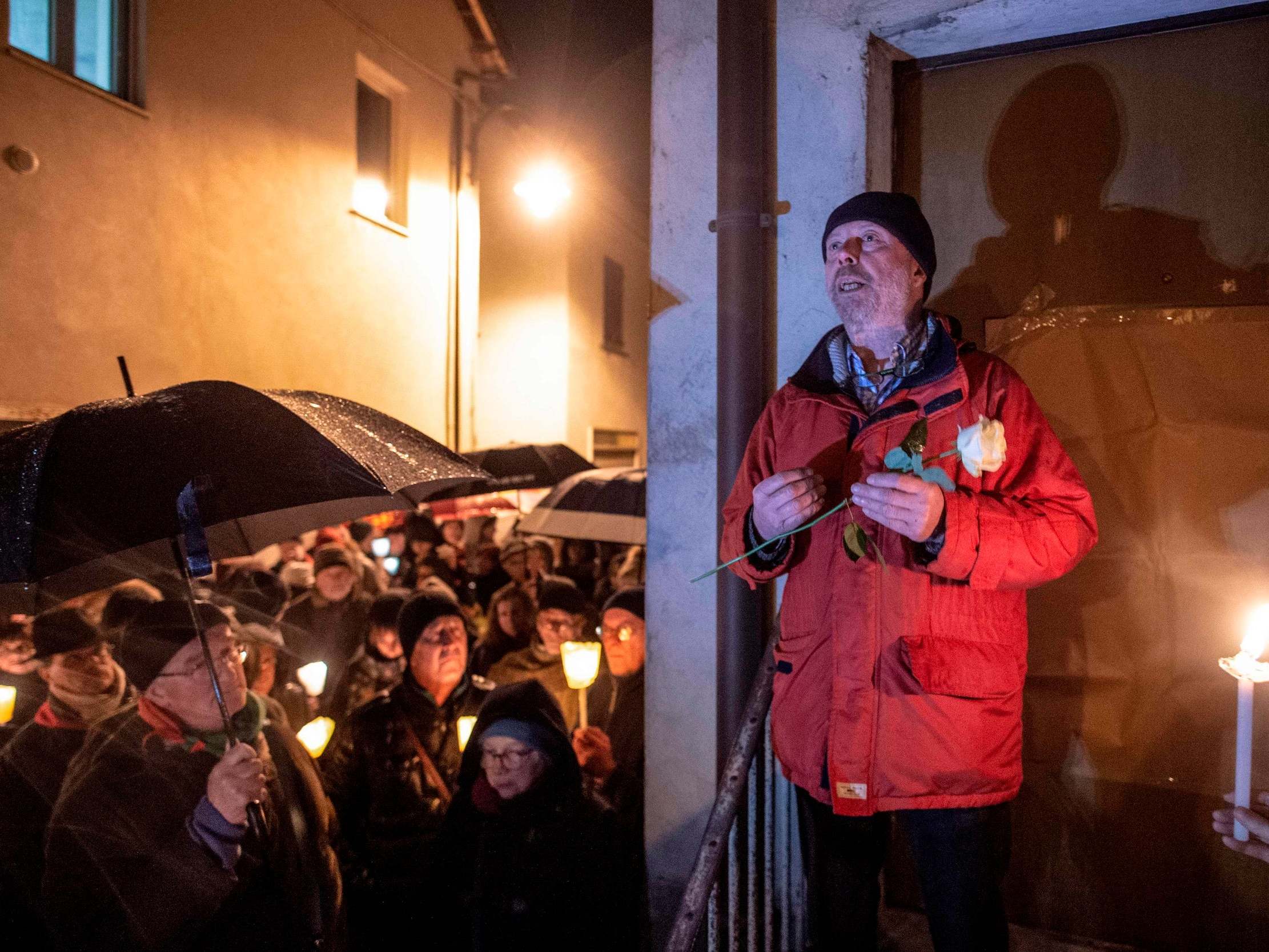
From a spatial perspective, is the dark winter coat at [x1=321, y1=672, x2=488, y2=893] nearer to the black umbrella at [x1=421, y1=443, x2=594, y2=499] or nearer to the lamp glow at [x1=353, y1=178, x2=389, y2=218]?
the black umbrella at [x1=421, y1=443, x2=594, y2=499]

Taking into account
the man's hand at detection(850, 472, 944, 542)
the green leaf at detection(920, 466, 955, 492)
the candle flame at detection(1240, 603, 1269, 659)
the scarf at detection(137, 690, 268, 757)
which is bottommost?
the scarf at detection(137, 690, 268, 757)

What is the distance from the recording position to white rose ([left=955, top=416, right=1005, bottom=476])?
171 cm

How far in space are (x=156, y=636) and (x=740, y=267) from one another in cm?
249

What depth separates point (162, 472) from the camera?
220cm

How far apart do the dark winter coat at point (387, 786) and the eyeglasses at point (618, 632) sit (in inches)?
39.5

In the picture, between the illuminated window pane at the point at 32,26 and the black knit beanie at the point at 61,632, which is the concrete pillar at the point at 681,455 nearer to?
the black knit beanie at the point at 61,632

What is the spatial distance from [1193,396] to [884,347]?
134 cm

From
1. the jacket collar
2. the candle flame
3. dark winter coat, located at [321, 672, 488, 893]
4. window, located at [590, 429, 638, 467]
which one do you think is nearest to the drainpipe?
the jacket collar

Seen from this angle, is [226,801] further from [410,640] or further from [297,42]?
[297,42]

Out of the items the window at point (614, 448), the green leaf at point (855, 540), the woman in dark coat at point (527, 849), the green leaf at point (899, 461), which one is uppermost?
the window at point (614, 448)

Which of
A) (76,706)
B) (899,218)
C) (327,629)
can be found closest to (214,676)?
(76,706)

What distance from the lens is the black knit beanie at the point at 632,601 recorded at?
4.70m

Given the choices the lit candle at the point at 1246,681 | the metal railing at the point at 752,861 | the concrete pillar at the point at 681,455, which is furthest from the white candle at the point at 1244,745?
the concrete pillar at the point at 681,455

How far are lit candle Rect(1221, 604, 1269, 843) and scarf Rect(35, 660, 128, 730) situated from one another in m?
4.15
